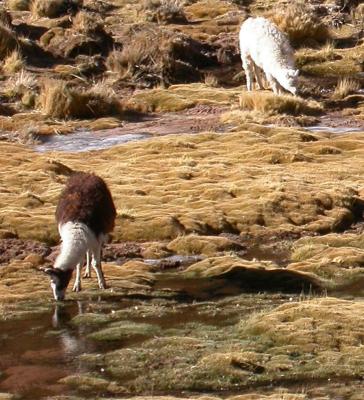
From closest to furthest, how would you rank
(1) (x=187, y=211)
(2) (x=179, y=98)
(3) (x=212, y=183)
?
(1) (x=187, y=211) < (3) (x=212, y=183) < (2) (x=179, y=98)

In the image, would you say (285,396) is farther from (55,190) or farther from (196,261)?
(55,190)

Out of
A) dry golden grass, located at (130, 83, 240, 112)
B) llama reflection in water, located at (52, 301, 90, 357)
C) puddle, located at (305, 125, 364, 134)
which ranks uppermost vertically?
dry golden grass, located at (130, 83, 240, 112)

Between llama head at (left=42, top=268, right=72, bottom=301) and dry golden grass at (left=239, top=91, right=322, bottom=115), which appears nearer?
llama head at (left=42, top=268, right=72, bottom=301)

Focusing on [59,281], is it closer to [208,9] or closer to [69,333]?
[69,333]

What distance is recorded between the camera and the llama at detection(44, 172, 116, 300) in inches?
496

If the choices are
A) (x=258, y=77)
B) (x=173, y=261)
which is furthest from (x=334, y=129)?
(x=173, y=261)

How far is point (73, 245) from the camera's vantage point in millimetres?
12773

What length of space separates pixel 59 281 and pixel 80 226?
2.76 ft

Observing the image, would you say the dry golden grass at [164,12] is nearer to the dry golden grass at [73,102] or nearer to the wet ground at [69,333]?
the dry golden grass at [73,102]

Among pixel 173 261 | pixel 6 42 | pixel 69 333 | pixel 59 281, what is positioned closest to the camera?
pixel 69 333

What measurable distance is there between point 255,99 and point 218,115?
1016mm

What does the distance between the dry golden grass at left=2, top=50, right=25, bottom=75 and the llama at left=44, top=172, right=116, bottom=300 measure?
16.6 meters

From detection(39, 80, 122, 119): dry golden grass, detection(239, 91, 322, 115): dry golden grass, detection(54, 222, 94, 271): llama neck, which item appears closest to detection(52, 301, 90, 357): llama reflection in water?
detection(54, 222, 94, 271): llama neck

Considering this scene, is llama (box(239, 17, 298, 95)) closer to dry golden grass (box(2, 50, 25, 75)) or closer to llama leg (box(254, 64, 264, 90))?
llama leg (box(254, 64, 264, 90))
